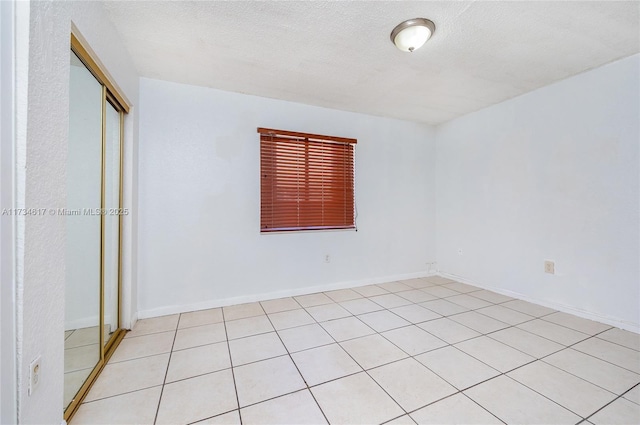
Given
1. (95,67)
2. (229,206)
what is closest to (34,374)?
(95,67)

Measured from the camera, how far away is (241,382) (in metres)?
1.67

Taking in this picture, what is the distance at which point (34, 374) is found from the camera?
1.03m

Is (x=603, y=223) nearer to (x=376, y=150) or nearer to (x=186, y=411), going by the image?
(x=376, y=150)

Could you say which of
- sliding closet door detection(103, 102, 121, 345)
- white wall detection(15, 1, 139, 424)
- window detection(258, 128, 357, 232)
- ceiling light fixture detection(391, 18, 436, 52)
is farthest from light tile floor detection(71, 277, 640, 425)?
ceiling light fixture detection(391, 18, 436, 52)

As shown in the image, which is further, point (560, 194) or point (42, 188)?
point (560, 194)

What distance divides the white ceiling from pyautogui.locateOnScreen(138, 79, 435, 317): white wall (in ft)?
1.03

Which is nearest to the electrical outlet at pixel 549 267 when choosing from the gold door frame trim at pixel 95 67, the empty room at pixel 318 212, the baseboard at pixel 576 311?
the empty room at pixel 318 212

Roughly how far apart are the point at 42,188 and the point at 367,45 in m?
2.25

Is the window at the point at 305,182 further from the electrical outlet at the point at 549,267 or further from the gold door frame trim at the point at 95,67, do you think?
the electrical outlet at the point at 549,267

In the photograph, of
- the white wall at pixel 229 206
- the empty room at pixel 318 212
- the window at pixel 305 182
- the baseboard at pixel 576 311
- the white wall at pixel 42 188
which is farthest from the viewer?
the window at pixel 305 182

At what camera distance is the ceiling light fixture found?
184cm

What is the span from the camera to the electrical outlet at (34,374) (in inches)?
39.5

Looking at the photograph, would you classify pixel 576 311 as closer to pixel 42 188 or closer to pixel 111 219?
pixel 42 188

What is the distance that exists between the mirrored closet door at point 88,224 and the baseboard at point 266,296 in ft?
1.79
